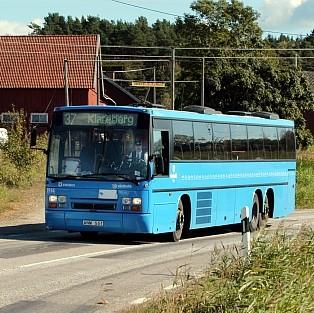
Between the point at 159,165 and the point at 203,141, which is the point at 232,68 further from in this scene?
the point at 159,165

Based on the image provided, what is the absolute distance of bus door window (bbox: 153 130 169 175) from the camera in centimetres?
1900

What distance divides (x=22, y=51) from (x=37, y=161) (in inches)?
1228

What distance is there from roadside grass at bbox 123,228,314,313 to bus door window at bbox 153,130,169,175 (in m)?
6.53

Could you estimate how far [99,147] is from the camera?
62.4 ft

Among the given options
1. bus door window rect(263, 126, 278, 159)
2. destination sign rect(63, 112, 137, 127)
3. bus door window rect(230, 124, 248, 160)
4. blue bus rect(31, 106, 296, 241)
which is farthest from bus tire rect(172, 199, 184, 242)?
bus door window rect(263, 126, 278, 159)

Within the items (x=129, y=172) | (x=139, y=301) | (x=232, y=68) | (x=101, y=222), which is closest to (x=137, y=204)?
(x=129, y=172)

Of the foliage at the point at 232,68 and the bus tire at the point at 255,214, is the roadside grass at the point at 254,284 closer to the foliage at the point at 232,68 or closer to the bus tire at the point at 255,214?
the bus tire at the point at 255,214

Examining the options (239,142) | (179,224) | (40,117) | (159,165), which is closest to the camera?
(159,165)

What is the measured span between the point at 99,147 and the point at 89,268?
461 cm

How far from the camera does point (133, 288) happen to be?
12.7 meters

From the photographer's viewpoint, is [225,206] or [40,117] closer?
[225,206]

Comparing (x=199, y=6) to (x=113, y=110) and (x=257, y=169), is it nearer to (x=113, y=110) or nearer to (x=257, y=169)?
(x=257, y=169)

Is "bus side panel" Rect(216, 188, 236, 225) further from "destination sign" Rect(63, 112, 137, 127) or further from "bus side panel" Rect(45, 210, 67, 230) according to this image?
"bus side panel" Rect(45, 210, 67, 230)

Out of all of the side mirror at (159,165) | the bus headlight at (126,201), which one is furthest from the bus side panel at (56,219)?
the side mirror at (159,165)
